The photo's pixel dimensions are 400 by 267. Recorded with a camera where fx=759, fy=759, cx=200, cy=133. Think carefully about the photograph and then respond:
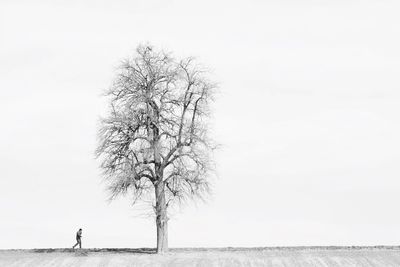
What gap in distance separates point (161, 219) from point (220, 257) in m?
5.09

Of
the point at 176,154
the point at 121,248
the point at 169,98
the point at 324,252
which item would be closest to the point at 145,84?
the point at 169,98

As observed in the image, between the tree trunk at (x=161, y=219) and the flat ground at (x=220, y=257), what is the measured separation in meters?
0.83

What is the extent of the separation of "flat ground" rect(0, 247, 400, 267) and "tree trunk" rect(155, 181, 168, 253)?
83 cm

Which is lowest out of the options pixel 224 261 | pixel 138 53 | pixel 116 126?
pixel 224 261

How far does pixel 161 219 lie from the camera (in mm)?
53844

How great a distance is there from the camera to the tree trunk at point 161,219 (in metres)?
53.6

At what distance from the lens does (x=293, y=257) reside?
51.7 metres

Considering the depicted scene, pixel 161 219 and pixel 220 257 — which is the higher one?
pixel 161 219

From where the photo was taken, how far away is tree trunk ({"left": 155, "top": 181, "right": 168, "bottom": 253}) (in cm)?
5362

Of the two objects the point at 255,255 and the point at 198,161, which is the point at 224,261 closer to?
the point at 255,255

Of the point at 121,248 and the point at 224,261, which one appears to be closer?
the point at 224,261

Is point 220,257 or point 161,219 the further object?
point 161,219

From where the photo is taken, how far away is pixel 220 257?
5212 cm

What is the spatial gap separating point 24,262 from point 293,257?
728 inches
